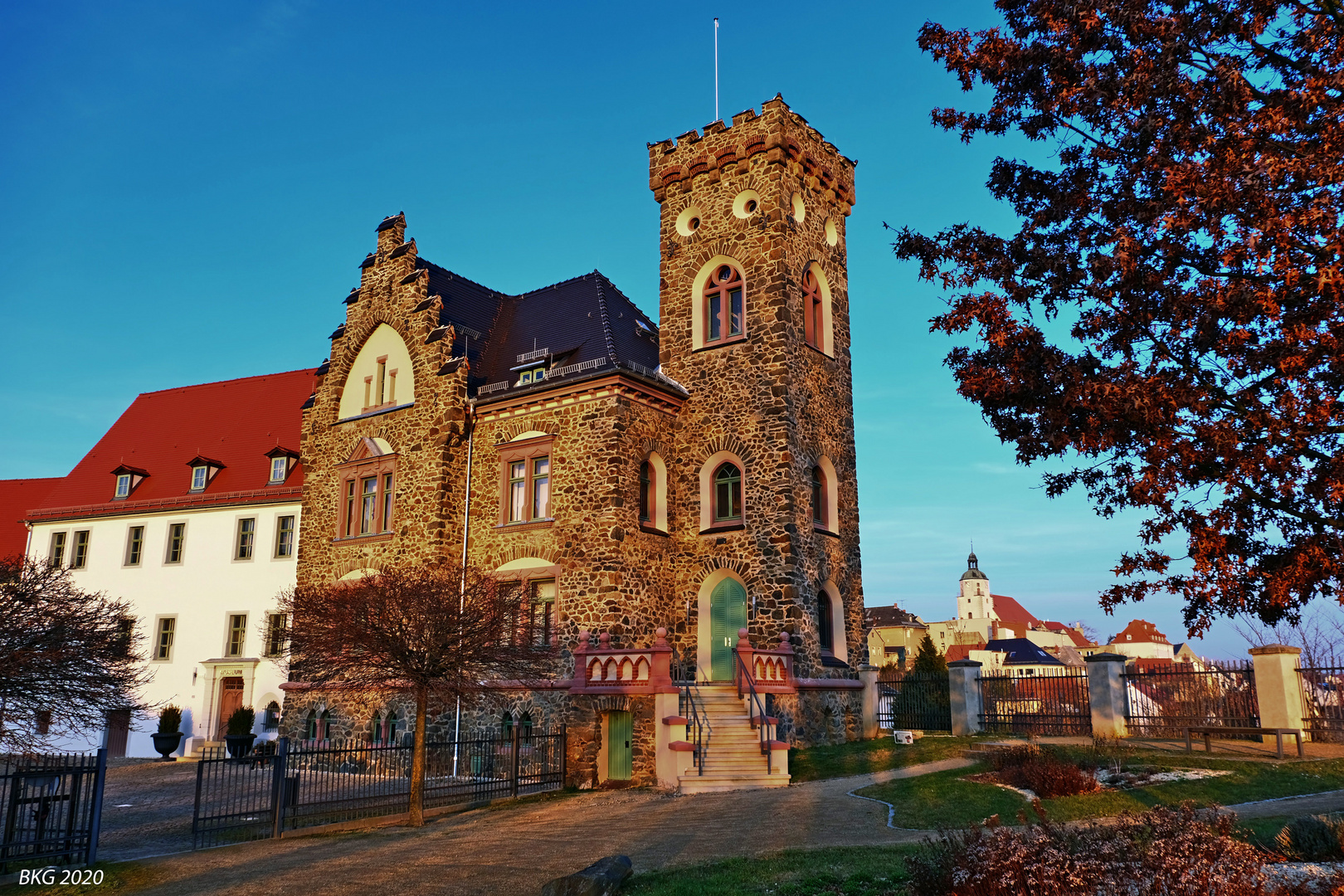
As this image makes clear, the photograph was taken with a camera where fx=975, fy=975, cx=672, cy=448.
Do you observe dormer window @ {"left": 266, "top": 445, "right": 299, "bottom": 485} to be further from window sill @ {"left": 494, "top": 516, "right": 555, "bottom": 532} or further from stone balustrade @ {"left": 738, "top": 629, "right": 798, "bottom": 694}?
stone balustrade @ {"left": 738, "top": 629, "right": 798, "bottom": 694}

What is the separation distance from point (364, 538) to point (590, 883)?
64.8ft

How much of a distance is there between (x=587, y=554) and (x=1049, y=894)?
1728 centimetres

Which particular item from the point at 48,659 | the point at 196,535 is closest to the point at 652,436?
the point at 48,659

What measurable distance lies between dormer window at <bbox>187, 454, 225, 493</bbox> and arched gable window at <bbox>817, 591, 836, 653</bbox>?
2295cm

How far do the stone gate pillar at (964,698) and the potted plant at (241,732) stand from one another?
18956 millimetres

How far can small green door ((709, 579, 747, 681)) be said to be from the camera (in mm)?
23641

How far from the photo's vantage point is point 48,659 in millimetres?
11734

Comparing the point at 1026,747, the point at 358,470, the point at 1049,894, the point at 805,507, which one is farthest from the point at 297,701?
the point at 1049,894

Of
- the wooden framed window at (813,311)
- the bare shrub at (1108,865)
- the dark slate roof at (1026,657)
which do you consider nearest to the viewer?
the bare shrub at (1108,865)

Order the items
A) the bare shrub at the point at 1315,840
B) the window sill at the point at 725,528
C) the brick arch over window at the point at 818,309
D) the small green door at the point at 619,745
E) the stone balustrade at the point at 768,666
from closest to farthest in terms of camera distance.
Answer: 1. the bare shrub at the point at 1315,840
2. the small green door at the point at 619,745
3. the stone balustrade at the point at 768,666
4. the window sill at the point at 725,528
5. the brick arch over window at the point at 818,309

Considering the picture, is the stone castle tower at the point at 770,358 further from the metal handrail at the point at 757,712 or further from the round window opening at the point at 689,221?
the metal handrail at the point at 757,712

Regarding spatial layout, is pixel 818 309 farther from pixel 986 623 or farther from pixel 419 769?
pixel 986 623

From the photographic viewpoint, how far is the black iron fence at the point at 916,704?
25.3 metres

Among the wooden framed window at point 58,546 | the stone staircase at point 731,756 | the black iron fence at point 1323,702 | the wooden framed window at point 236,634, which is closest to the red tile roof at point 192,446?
the wooden framed window at point 58,546
